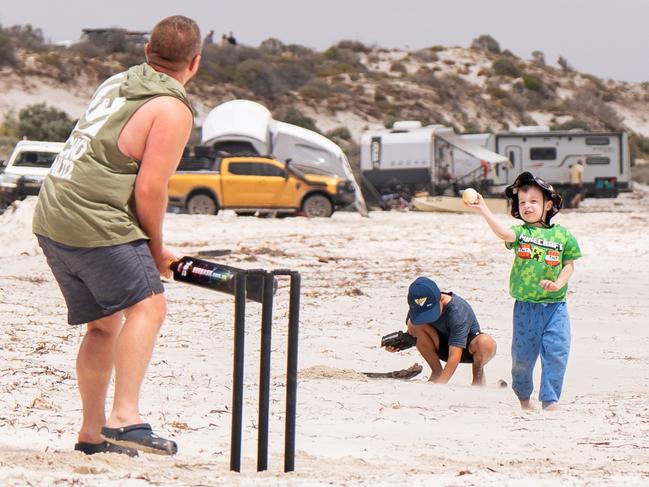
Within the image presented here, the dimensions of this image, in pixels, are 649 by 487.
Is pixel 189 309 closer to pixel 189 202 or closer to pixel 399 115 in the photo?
pixel 189 202

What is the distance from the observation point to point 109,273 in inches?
162

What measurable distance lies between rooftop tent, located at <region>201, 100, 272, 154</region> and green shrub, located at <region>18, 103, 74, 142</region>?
10701 millimetres

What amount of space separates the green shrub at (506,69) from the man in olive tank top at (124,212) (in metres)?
64.1

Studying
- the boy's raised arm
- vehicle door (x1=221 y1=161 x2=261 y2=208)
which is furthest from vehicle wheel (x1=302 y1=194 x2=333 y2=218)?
the boy's raised arm

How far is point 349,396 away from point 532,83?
196 feet

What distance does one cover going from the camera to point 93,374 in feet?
14.5

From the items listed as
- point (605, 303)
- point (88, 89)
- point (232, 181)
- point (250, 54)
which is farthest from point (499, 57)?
point (605, 303)

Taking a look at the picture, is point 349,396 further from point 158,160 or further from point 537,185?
point 158,160

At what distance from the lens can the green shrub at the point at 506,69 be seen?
67.0 metres

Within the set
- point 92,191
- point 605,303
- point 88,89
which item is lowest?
point 605,303

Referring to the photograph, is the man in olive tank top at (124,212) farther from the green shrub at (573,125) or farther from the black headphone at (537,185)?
the green shrub at (573,125)

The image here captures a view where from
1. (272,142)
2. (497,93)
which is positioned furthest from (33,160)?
(497,93)

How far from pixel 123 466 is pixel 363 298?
23.2 ft

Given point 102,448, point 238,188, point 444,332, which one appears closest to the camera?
point 102,448
